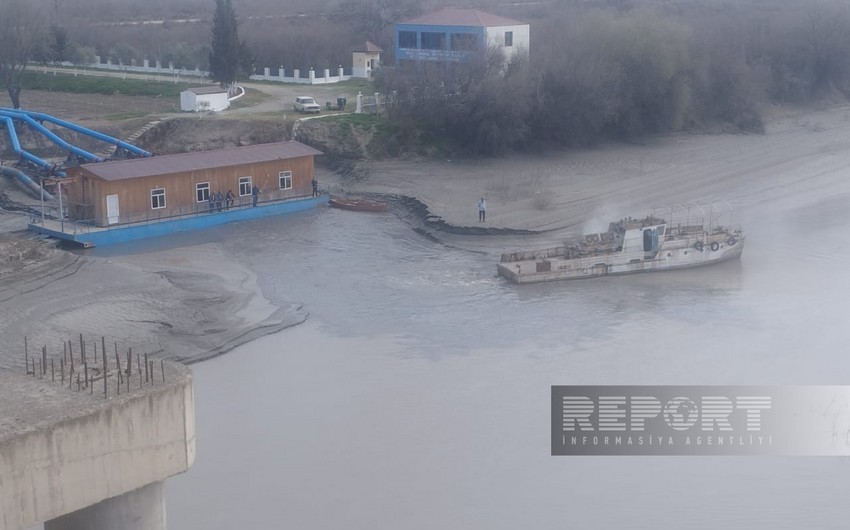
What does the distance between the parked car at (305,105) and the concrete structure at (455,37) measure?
5.62 metres

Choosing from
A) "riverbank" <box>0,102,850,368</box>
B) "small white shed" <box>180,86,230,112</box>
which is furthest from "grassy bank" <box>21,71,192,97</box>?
"riverbank" <box>0,102,850,368</box>

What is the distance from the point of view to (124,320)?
22.1 metres

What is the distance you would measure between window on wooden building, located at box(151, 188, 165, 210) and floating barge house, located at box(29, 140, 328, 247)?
3 cm

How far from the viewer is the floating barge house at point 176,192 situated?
96.9 feet

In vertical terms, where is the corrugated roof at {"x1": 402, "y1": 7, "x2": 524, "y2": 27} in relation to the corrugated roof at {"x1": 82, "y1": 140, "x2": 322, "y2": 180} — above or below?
above

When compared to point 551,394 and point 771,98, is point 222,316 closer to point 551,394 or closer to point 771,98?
point 551,394

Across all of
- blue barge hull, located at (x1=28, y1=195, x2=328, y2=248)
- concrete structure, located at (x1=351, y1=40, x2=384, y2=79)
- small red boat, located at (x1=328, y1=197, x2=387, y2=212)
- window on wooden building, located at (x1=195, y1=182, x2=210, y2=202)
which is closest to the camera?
blue barge hull, located at (x1=28, y1=195, x2=328, y2=248)

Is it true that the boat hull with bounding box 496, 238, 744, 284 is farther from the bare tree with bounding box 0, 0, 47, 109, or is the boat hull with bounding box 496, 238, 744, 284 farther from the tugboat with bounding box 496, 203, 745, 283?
the bare tree with bounding box 0, 0, 47, 109

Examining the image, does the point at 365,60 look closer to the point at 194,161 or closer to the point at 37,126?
the point at 37,126

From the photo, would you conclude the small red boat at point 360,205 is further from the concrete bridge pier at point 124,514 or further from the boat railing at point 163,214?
the concrete bridge pier at point 124,514

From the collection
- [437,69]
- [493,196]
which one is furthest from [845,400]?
[437,69]

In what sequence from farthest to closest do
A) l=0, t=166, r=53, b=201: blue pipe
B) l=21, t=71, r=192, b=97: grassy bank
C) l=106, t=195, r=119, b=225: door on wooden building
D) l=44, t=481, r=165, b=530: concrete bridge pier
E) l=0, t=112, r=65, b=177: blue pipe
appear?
l=21, t=71, r=192, b=97: grassy bank → l=0, t=166, r=53, b=201: blue pipe → l=0, t=112, r=65, b=177: blue pipe → l=106, t=195, r=119, b=225: door on wooden building → l=44, t=481, r=165, b=530: concrete bridge pier

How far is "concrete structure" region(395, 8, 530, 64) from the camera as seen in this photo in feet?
144

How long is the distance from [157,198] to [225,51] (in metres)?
15.5
